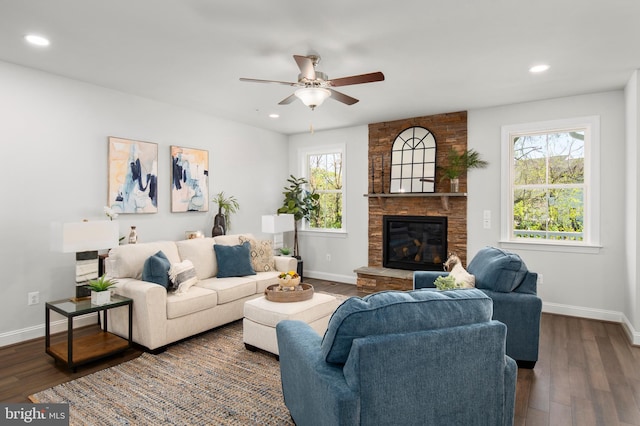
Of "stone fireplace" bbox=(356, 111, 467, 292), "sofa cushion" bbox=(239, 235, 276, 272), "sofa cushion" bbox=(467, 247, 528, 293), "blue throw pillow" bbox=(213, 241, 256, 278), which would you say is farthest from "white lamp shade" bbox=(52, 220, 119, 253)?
"stone fireplace" bbox=(356, 111, 467, 292)

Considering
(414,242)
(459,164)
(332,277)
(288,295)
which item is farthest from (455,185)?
(288,295)

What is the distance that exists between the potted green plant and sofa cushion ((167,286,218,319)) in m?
3.53

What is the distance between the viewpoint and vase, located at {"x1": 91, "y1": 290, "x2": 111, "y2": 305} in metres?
3.10

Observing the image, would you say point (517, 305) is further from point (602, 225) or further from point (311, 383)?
point (602, 225)

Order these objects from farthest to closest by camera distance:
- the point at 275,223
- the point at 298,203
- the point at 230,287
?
the point at 298,203 < the point at 275,223 < the point at 230,287

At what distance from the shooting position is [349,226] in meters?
6.27

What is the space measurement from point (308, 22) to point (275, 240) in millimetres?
4221

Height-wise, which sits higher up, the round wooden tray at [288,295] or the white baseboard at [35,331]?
the round wooden tray at [288,295]

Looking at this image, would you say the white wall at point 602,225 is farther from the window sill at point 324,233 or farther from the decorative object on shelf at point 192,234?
the decorative object on shelf at point 192,234

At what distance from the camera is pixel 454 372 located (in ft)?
5.05

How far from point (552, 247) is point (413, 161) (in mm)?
2174

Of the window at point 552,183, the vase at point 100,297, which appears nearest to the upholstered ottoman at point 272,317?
the vase at point 100,297

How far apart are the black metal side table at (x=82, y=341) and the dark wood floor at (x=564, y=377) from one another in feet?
0.29

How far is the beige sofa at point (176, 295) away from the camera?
3.24 meters
